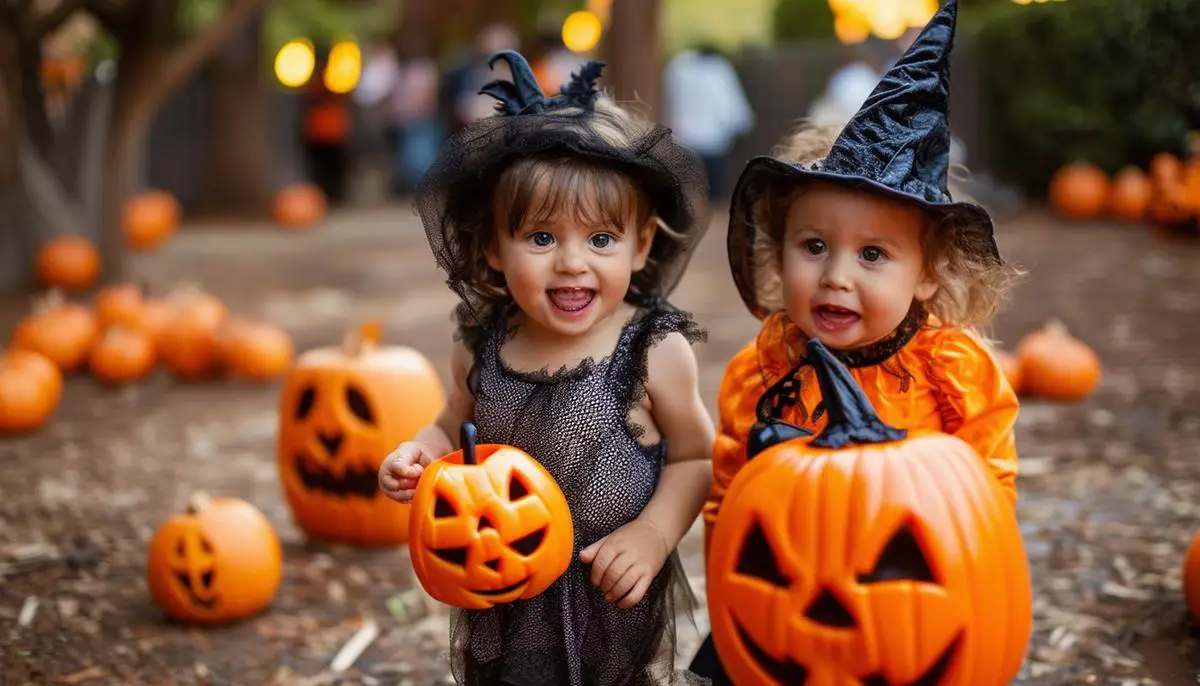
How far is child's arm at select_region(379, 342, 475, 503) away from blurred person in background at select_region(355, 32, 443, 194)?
15.0m

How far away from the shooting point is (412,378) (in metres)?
4.70

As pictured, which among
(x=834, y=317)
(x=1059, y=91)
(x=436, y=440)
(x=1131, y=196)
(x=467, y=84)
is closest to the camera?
(x=834, y=317)

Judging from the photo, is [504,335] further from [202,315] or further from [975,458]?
[202,315]

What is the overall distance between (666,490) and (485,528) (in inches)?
21.1

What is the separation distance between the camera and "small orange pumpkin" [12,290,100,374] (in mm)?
7637

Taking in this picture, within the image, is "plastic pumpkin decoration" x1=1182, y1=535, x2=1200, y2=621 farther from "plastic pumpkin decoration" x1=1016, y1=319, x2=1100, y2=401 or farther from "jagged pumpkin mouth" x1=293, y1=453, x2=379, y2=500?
"plastic pumpkin decoration" x1=1016, y1=319, x2=1100, y2=401

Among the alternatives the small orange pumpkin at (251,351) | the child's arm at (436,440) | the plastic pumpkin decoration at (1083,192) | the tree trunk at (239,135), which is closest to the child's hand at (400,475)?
the child's arm at (436,440)

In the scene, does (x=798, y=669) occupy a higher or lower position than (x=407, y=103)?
lower

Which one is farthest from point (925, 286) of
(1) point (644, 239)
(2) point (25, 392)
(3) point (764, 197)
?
(2) point (25, 392)

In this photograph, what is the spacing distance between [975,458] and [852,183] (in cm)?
61

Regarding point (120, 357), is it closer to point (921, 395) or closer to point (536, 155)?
point (536, 155)

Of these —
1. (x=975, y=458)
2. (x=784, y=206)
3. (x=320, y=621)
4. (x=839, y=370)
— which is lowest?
(x=320, y=621)

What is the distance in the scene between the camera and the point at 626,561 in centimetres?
260

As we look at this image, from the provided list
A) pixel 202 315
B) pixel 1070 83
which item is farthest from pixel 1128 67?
pixel 202 315
